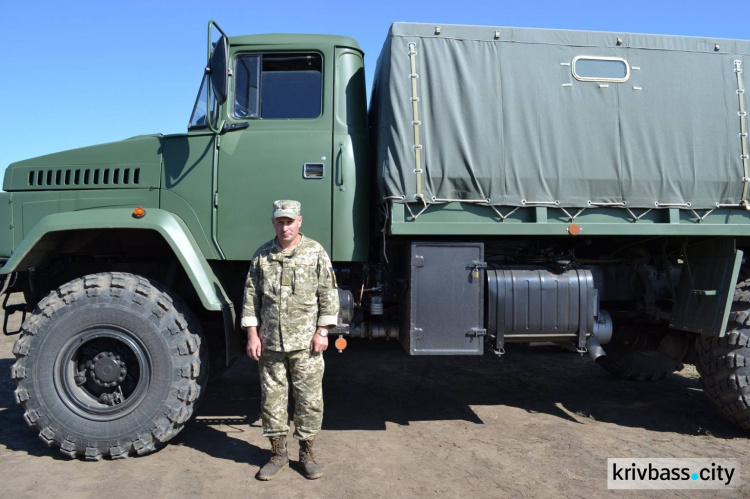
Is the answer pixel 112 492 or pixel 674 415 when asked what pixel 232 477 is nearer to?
pixel 112 492

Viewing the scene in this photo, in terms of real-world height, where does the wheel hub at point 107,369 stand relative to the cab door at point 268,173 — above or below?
below

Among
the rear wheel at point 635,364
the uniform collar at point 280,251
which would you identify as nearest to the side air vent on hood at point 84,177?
the uniform collar at point 280,251

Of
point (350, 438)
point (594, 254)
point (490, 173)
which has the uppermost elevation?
point (490, 173)

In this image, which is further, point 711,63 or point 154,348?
point 711,63

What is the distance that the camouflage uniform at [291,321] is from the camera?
3.45 meters

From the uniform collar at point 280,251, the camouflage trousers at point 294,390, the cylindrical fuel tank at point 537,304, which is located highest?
the uniform collar at point 280,251

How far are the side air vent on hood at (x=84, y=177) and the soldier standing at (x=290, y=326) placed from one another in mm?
1366

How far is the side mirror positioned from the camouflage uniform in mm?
1187

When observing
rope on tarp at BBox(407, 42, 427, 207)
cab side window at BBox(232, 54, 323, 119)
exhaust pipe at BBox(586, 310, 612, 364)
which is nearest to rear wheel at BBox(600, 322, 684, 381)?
exhaust pipe at BBox(586, 310, 612, 364)

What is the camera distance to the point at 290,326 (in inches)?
135

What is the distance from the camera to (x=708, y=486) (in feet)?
10.9

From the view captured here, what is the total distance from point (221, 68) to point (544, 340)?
10.5 feet

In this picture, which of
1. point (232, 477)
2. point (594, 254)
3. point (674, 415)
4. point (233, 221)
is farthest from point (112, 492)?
point (674, 415)

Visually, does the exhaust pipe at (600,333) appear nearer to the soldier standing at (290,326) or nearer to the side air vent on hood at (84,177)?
the soldier standing at (290,326)
